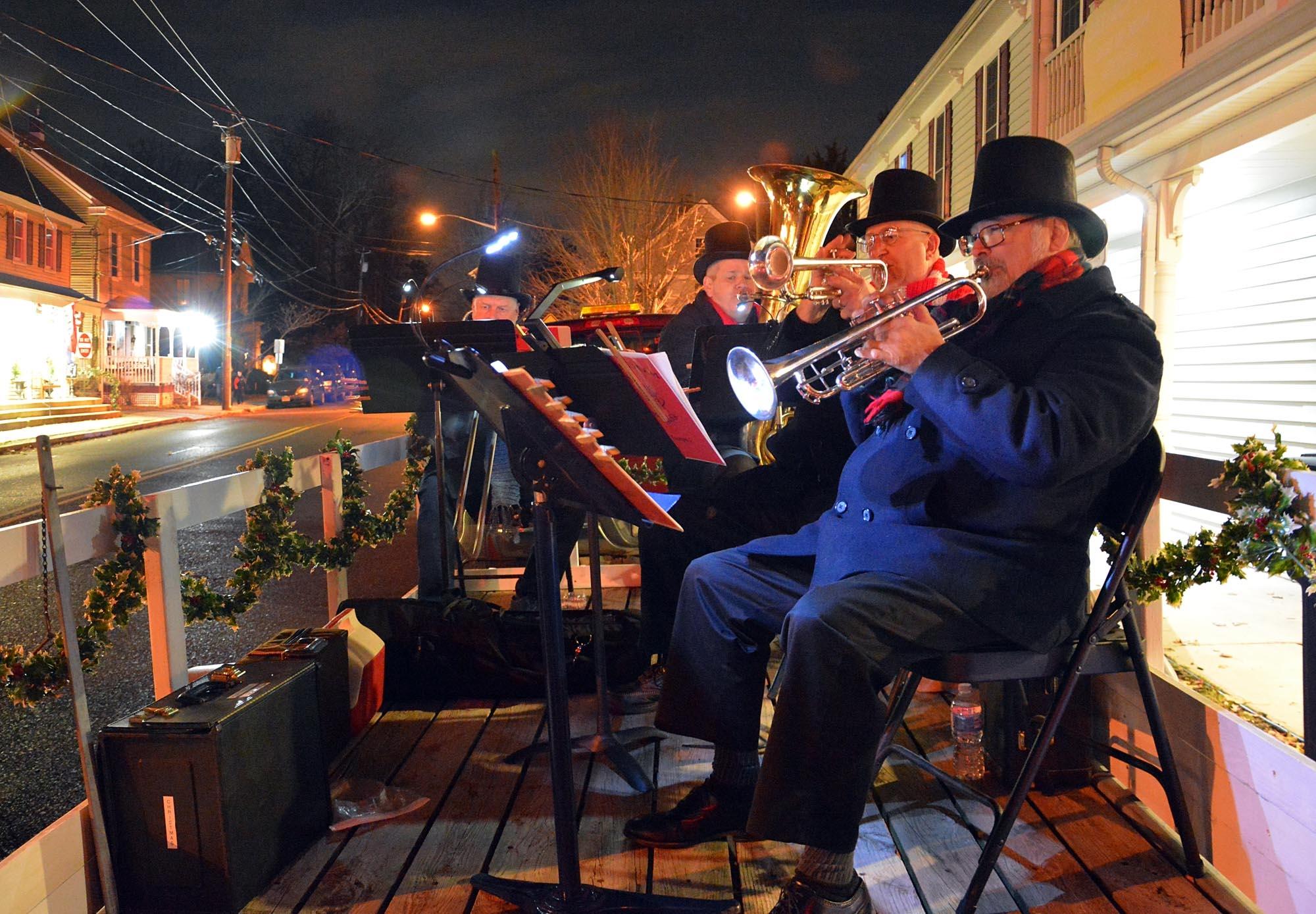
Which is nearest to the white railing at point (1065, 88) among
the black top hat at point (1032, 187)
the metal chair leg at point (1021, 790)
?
the black top hat at point (1032, 187)

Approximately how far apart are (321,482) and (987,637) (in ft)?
8.89

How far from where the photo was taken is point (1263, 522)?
6.67 ft

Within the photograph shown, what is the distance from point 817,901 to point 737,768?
1.83 feet

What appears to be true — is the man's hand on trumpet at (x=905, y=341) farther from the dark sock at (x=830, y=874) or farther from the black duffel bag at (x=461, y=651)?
the black duffel bag at (x=461, y=651)

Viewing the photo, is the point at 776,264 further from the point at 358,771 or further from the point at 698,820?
the point at 358,771

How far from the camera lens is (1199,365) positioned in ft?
25.6

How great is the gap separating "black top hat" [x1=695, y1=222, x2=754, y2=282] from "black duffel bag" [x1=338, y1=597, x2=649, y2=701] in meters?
1.72

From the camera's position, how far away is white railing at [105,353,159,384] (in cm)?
3369

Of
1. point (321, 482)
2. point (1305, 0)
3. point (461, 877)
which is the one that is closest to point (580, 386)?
point (461, 877)

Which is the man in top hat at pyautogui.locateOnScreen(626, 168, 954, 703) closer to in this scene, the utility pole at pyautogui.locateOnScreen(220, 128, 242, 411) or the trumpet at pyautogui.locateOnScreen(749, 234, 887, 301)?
the trumpet at pyautogui.locateOnScreen(749, 234, 887, 301)

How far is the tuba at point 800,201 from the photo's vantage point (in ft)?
13.0

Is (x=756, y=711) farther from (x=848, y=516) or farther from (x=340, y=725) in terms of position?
(x=340, y=725)

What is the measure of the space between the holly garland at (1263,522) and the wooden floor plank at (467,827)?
1961mm

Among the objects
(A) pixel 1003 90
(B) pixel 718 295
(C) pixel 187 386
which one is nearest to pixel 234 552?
(B) pixel 718 295
